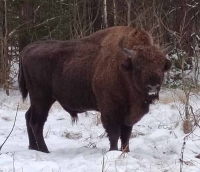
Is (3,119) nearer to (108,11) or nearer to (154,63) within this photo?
(154,63)

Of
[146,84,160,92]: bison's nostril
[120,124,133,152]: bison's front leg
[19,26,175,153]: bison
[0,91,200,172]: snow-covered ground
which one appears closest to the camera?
[0,91,200,172]: snow-covered ground

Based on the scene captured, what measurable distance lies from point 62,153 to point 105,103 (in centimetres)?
92

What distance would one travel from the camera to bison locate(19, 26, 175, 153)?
5.73 meters

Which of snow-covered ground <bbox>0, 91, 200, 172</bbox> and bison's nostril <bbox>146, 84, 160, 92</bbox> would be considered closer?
snow-covered ground <bbox>0, 91, 200, 172</bbox>

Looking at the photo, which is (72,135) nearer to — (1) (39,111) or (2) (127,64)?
(1) (39,111)

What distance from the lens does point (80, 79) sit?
6.50m

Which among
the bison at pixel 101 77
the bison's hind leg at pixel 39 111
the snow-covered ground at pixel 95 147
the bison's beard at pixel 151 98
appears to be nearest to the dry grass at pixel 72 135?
the snow-covered ground at pixel 95 147

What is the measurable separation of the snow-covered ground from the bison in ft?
1.13

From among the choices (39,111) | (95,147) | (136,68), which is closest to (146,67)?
(136,68)

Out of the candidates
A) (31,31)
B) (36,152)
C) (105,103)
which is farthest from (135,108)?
(31,31)

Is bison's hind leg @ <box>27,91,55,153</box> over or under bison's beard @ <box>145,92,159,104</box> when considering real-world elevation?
under

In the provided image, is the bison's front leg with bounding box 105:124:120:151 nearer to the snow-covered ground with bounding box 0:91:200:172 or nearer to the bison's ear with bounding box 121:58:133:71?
the snow-covered ground with bounding box 0:91:200:172

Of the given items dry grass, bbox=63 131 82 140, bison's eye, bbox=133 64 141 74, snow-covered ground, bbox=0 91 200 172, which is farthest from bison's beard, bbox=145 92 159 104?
dry grass, bbox=63 131 82 140

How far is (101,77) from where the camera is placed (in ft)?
20.2
